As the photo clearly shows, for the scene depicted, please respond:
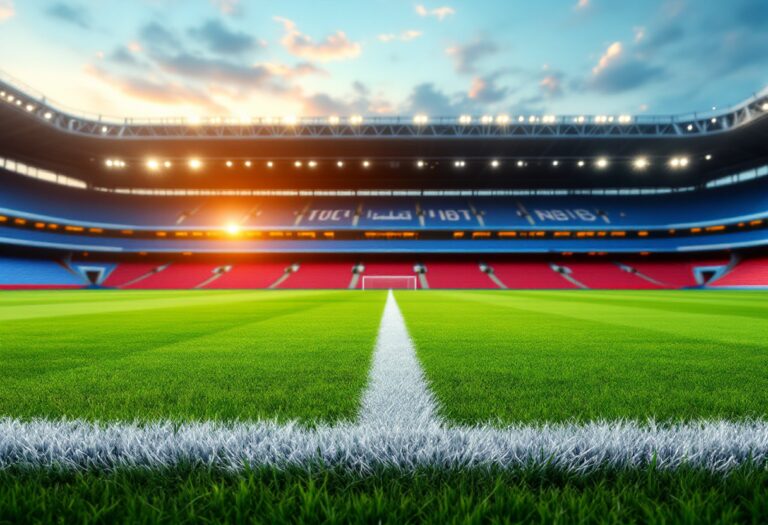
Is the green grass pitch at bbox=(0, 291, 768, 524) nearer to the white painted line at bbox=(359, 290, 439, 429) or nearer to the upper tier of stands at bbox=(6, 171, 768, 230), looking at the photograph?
the white painted line at bbox=(359, 290, 439, 429)

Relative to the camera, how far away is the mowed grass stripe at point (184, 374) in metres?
1.52

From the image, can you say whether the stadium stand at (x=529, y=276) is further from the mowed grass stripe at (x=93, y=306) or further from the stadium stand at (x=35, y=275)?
the stadium stand at (x=35, y=275)

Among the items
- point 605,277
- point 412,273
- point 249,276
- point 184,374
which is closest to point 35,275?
point 249,276

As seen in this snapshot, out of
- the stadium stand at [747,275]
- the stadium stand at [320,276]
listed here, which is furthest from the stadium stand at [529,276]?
the stadium stand at [320,276]

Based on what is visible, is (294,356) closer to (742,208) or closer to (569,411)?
(569,411)

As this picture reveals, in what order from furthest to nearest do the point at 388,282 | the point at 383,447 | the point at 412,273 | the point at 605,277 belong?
1. the point at 412,273
2. the point at 605,277
3. the point at 388,282
4. the point at 383,447

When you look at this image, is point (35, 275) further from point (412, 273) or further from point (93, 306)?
point (412, 273)

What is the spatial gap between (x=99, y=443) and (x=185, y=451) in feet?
0.88

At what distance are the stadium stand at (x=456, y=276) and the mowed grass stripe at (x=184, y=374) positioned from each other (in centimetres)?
2549

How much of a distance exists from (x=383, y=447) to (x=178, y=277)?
33.7 m

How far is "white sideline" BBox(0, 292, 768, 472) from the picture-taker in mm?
923

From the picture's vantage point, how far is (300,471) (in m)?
0.89

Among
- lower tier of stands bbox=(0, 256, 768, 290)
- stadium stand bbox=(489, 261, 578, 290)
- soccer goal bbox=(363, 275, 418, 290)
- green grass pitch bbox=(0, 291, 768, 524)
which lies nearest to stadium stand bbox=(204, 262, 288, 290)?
lower tier of stands bbox=(0, 256, 768, 290)

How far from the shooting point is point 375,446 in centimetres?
99
